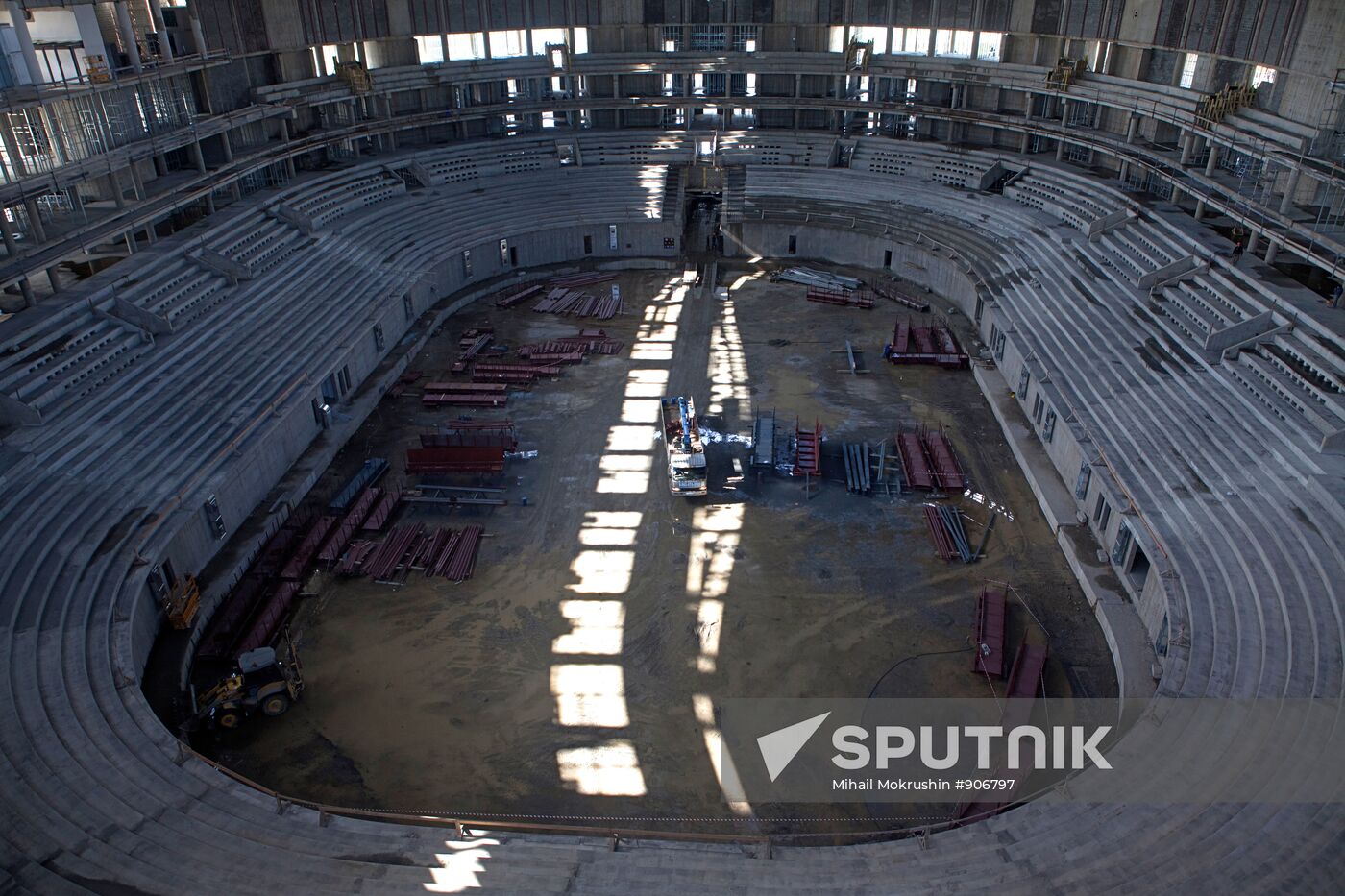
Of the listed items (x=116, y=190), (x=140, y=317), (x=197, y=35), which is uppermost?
(x=197, y=35)

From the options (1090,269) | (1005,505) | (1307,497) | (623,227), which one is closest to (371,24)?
(623,227)

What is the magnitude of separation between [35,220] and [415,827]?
793 inches

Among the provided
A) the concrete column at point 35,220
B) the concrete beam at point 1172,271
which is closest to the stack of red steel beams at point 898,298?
the concrete beam at point 1172,271

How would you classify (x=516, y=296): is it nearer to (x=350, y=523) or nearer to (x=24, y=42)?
(x=350, y=523)

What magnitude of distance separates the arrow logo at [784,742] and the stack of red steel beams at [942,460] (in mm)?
8836

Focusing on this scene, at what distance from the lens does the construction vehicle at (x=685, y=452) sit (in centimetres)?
2391

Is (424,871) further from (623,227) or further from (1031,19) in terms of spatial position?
(1031,19)

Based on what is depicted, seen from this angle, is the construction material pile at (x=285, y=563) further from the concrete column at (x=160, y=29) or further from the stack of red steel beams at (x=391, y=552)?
the concrete column at (x=160, y=29)

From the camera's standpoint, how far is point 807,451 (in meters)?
25.4

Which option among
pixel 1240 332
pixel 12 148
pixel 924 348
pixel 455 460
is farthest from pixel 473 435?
pixel 1240 332

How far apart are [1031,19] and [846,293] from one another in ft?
47.1

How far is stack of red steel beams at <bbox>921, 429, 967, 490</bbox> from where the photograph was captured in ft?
79.1

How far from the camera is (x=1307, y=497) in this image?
18.8 meters

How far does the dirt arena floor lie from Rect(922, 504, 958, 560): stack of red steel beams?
248 mm
